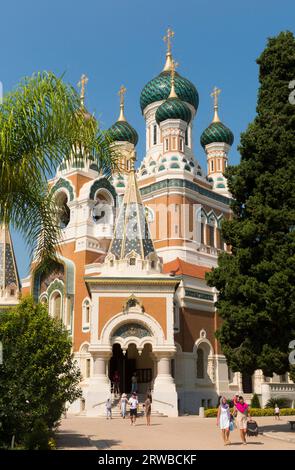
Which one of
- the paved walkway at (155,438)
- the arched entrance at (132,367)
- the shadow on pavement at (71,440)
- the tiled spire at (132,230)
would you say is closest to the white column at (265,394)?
the arched entrance at (132,367)

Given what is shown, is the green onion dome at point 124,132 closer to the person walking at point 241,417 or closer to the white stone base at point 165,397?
the white stone base at point 165,397

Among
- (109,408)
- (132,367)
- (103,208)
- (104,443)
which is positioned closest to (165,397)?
(109,408)

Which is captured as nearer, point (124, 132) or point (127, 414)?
point (127, 414)

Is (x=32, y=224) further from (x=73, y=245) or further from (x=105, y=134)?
(x=73, y=245)

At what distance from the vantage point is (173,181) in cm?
2969

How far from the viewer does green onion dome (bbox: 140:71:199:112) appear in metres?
34.2

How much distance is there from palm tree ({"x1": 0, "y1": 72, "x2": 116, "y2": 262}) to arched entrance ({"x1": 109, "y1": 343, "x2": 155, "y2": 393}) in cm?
1706

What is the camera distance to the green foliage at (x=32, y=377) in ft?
35.3

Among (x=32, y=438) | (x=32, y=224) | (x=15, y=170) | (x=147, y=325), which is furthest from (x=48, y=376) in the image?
(x=147, y=325)

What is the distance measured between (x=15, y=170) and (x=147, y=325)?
1492cm

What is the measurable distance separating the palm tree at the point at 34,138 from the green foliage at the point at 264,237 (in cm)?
692

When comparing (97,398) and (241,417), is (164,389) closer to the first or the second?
(97,398)

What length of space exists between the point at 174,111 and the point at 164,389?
1541 centimetres

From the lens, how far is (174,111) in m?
31.2
